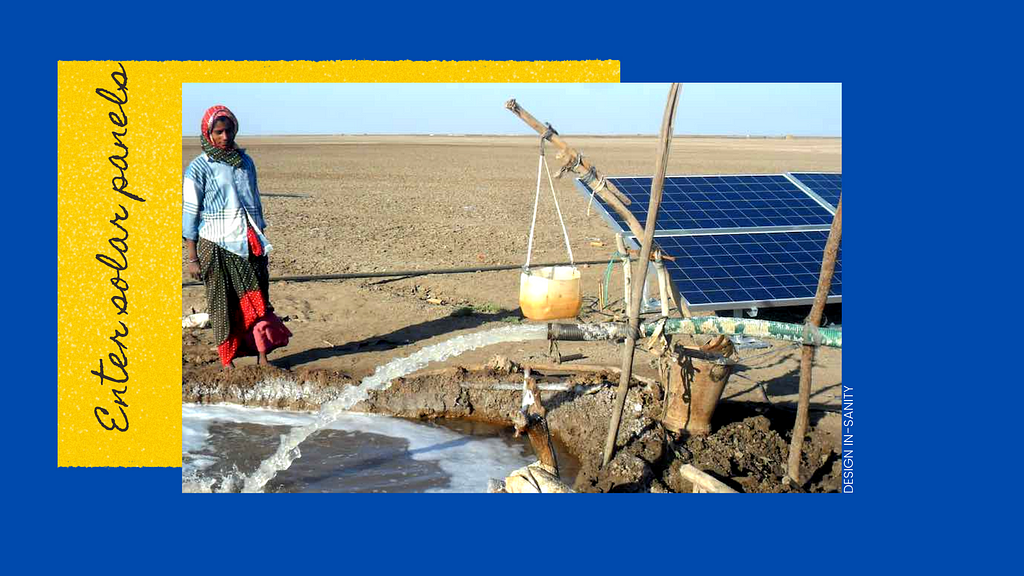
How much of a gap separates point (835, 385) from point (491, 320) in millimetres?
2845

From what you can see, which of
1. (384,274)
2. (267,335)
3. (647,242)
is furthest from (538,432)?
(384,274)

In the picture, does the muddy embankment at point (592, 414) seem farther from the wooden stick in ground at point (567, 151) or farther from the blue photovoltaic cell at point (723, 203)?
the blue photovoltaic cell at point (723, 203)

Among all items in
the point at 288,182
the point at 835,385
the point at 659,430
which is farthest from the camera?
the point at 288,182

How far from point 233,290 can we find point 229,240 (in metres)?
0.43

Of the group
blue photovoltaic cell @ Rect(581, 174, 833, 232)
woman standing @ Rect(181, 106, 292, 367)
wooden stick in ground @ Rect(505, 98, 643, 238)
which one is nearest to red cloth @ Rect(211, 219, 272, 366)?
woman standing @ Rect(181, 106, 292, 367)

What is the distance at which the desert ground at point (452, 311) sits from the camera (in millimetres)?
5898

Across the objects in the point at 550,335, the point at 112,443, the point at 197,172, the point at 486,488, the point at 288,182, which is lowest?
the point at 486,488

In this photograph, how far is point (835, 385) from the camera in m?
6.58

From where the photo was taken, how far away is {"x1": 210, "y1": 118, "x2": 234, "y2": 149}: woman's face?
5.47 metres

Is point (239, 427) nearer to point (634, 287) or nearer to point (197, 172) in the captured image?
point (197, 172)

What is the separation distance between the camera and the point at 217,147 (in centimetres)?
568

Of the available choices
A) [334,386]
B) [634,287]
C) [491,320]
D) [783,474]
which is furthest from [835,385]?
[334,386]

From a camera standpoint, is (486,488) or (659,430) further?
(659,430)

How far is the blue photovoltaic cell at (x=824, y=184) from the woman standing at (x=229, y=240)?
5130 mm
